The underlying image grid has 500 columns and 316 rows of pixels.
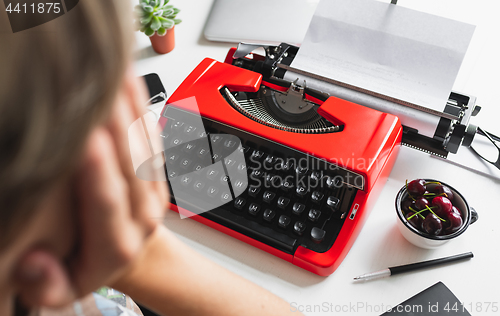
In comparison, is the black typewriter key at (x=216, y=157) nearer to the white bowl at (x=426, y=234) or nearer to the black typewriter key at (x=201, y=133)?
the black typewriter key at (x=201, y=133)

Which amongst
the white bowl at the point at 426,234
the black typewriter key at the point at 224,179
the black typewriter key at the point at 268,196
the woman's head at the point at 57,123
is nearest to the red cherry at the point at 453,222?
the white bowl at the point at 426,234

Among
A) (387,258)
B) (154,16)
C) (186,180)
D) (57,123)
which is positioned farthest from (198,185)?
(57,123)

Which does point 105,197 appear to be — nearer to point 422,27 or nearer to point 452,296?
point 452,296

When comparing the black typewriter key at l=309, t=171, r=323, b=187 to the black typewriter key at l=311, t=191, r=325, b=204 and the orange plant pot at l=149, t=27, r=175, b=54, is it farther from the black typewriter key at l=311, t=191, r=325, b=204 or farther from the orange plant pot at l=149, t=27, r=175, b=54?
the orange plant pot at l=149, t=27, r=175, b=54

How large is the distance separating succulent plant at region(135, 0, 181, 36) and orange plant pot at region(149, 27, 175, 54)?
5 centimetres

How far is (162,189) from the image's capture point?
0.30 metres

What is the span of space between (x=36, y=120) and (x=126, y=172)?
0.08m

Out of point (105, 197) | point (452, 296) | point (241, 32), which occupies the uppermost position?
point (105, 197)

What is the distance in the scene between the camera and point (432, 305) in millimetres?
Answer: 683

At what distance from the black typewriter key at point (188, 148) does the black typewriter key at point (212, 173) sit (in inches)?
2.7

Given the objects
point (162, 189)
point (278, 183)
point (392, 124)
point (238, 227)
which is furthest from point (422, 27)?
point (162, 189)

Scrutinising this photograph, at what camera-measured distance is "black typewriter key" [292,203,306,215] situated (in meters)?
0.75

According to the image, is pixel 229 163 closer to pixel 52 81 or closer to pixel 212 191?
pixel 212 191

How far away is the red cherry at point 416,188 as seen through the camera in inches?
29.5
